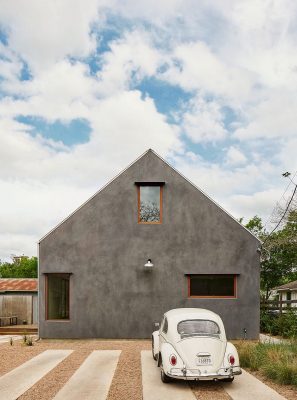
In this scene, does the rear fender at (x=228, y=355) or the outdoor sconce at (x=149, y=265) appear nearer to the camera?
the rear fender at (x=228, y=355)

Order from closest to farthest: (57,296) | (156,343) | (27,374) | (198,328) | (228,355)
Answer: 1. (228,355)
2. (198,328)
3. (27,374)
4. (156,343)
5. (57,296)

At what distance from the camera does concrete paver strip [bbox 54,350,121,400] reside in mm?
8312

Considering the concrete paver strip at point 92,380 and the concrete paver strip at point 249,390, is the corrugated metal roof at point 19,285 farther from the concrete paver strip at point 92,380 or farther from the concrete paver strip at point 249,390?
the concrete paver strip at point 249,390

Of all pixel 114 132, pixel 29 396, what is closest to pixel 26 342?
pixel 29 396

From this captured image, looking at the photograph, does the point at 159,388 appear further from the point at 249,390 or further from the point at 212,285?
the point at 212,285

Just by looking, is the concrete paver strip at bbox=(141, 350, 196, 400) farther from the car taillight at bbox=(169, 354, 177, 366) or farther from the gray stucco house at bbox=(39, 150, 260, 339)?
the gray stucco house at bbox=(39, 150, 260, 339)

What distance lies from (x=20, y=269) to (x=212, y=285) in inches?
2322

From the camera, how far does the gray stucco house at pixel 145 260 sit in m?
17.2

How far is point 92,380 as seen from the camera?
31.5 ft

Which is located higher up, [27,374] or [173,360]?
[173,360]

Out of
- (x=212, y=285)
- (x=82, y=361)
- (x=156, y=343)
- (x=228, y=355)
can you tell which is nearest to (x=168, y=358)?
(x=228, y=355)

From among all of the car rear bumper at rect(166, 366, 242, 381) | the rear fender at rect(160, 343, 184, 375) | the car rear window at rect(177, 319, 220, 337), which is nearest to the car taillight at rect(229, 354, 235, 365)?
the car rear bumper at rect(166, 366, 242, 381)

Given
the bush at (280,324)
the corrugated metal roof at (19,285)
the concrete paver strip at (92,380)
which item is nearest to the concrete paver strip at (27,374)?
the concrete paver strip at (92,380)

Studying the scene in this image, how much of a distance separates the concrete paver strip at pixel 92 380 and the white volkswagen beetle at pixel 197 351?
131 cm
